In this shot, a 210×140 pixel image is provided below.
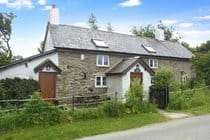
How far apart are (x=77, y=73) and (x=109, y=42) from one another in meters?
5.45

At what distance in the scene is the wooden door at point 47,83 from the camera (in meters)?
28.1

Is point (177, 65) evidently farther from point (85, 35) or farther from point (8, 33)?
point (8, 33)

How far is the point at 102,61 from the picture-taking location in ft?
107

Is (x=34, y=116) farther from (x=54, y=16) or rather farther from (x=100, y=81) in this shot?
(x=54, y=16)

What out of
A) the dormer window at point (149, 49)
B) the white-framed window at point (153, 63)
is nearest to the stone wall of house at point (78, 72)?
the white-framed window at point (153, 63)

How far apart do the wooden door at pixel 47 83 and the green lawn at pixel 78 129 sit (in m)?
9.67

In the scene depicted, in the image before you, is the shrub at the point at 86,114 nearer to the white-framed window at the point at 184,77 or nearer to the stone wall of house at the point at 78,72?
the stone wall of house at the point at 78,72

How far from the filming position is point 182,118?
21688mm

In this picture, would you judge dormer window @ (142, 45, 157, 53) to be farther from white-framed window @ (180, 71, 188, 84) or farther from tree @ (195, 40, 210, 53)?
tree @ (195, 40, 210, 53)

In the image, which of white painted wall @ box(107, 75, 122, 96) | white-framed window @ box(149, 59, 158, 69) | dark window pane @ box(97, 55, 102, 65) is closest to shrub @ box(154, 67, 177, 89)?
white painted wall @ box(107, 75, 122, 96)

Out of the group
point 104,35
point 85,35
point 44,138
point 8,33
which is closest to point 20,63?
point 85,35

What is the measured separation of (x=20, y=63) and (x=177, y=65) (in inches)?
669

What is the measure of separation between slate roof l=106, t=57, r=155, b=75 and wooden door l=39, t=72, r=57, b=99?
207 inches

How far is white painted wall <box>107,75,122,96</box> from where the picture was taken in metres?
30.9
